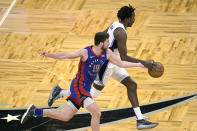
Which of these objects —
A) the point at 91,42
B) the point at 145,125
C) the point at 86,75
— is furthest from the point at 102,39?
the point at 91,42

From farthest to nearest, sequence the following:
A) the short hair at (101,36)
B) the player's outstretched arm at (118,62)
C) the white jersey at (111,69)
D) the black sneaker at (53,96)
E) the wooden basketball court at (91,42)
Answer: the wooden basketball court at (91,42)
the black sneaker at (53,96)
the white jersey at (111,69)
the player's outstretched arm at (118,62)
the short hair at (101,36)

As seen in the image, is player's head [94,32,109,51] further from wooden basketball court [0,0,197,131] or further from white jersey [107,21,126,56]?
wooden basketball court [0,0,197,131]

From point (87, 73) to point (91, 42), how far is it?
3613mm

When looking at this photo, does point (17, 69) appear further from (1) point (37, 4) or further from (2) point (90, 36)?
(1) point (37, 4)

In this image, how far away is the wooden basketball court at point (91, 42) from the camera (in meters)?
10.0

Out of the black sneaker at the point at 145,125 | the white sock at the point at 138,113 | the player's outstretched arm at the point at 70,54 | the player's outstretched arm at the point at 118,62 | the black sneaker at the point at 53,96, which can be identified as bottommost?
the black sneaker at the point at 145,125

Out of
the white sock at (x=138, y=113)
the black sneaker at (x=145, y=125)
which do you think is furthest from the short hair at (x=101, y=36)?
the black sneaker at (x=145, y=125)

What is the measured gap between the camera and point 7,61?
11.5 metres

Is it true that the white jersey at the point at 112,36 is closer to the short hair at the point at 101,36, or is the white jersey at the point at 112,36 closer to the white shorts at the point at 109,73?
the white shorts at the point at 109,73

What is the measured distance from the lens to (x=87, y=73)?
8336mm

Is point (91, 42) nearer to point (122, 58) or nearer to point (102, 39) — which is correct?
point (122, 58)

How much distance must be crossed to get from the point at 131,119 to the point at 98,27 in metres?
3.56

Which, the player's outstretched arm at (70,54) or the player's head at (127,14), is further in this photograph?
the player's head at (127,14)

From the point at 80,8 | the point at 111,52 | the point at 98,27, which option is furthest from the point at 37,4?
the point at 111,52
